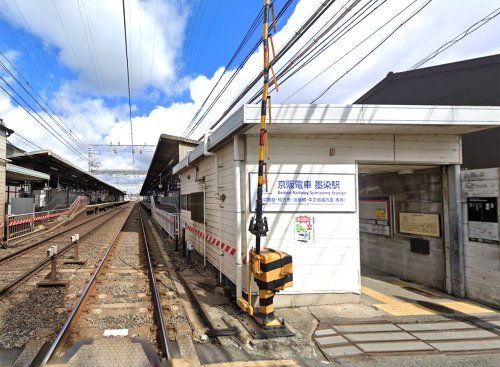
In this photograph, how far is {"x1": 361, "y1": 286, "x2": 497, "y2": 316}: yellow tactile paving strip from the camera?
6.54 m

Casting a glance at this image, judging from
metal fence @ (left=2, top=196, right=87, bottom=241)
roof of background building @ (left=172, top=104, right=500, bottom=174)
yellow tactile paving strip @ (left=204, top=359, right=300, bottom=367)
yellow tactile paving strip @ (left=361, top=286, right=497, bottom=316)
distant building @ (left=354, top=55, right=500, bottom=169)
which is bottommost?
yellow tactile paving strip @ (left=204, top=359, right=300, bottom=367)

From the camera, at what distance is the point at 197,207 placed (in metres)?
11.7

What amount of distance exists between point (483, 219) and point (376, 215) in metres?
3.24

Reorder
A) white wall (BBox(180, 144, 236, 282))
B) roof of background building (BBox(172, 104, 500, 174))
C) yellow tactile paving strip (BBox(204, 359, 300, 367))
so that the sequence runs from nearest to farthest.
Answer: yellow tactile paving strip (BBox(204, 359, 300, 367)) < roof of background building (BBox(172, 104, 500, 174)) < white wall (BBox(180, 144, 236, 282))

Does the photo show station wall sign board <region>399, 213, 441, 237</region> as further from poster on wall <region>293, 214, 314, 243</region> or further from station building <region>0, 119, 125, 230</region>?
station building <region>0, 119, 125, 230</region>

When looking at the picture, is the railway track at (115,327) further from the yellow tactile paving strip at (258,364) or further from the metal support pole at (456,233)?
the metal support pole at (456,233)

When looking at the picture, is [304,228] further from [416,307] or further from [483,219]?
[483,219]

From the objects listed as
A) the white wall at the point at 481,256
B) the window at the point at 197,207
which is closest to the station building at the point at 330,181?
the white wall at the point at 481,256

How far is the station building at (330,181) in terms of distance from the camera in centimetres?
652

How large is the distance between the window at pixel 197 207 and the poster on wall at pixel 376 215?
4.97 m

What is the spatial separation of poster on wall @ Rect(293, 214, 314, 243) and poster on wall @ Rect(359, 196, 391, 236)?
12.2ft


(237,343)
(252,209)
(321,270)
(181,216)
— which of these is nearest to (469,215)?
(321,270)

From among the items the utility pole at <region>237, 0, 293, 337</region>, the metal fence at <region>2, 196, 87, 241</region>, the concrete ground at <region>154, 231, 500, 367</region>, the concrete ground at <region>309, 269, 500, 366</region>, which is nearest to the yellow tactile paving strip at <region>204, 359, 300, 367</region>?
the concrete ground at <region>154, 231, 500, 367</region>

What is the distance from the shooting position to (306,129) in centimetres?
671
